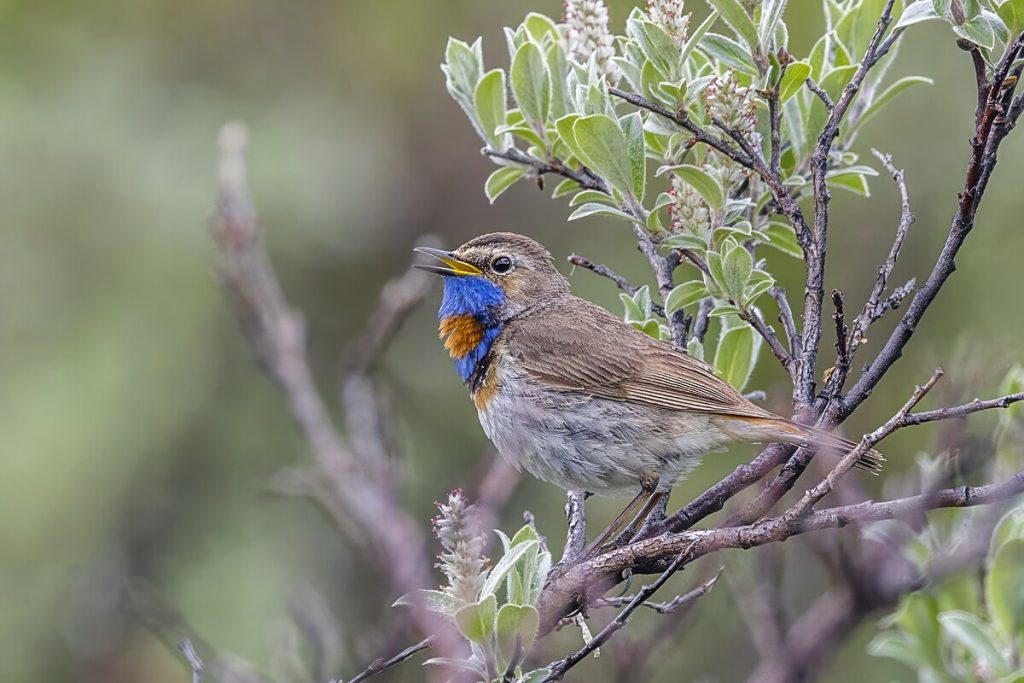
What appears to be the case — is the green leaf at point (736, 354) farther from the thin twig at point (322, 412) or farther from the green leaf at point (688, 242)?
the thin twig at point (322, 412)

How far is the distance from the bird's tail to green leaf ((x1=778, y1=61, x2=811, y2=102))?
904 mm

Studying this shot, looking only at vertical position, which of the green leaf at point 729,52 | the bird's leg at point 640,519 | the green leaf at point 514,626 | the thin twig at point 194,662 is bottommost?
the bird's leg at point 640,519

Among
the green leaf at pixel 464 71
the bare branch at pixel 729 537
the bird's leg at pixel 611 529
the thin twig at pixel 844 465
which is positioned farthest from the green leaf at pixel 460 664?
the green leaf at pixel 464 71

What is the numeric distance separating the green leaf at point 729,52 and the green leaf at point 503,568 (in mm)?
1426

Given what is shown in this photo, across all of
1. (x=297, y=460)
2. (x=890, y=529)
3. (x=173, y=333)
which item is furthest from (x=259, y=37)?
(x=890, y=529)

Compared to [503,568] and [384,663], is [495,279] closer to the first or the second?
[503,568]

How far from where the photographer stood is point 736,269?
10.9ft

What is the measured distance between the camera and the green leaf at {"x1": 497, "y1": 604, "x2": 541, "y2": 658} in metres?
2.80

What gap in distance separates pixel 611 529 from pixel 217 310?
4192 mm

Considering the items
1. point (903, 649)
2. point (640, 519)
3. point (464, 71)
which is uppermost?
point (464, 71)

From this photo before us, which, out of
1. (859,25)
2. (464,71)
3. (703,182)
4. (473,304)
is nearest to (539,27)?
(464,71)

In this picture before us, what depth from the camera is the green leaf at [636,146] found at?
347cm

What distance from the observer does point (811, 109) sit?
3734 mm

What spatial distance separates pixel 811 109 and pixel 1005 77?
915 mm
